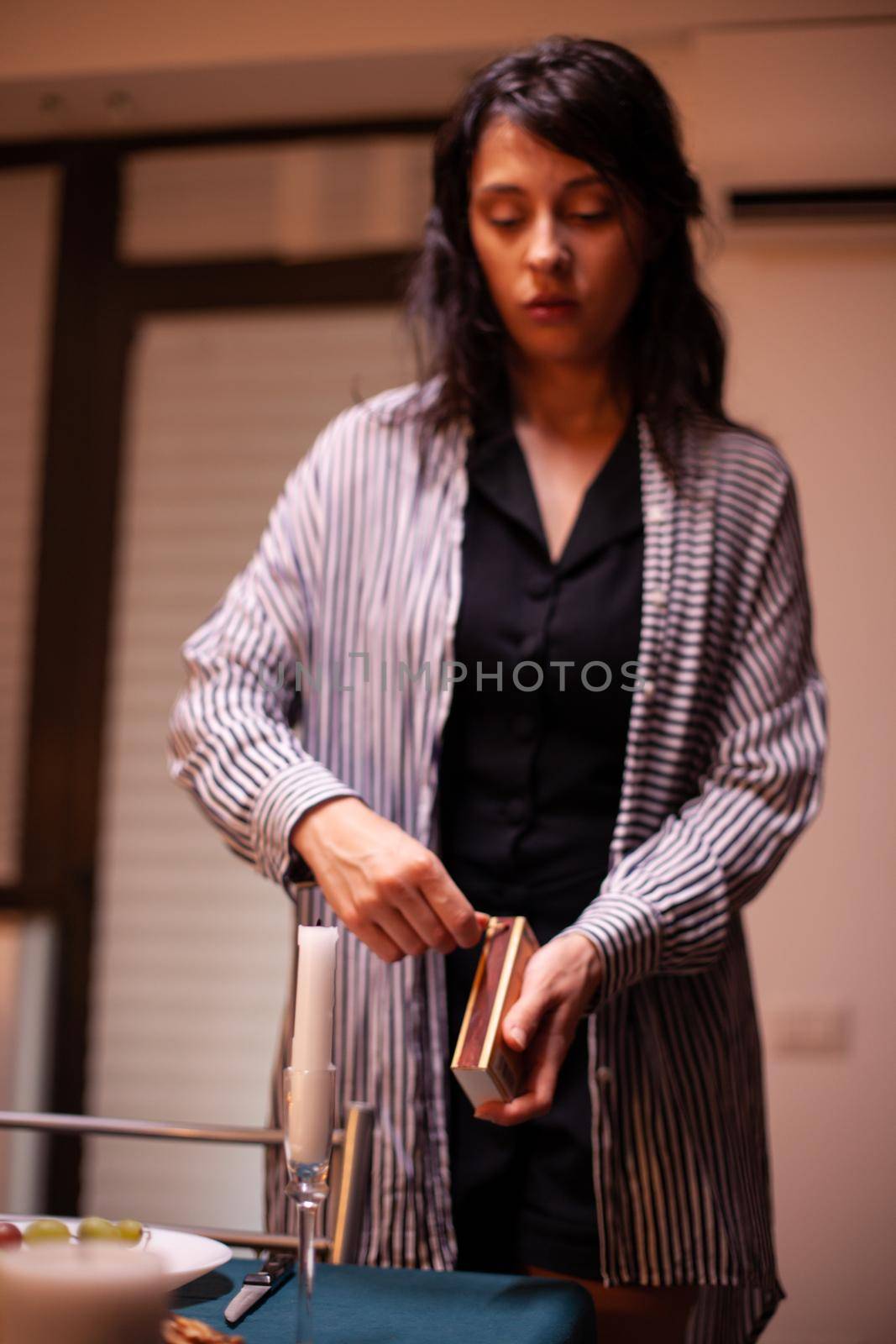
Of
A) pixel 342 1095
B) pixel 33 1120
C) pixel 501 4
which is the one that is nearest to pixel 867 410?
pixel 501 4

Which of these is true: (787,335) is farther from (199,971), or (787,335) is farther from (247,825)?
(247,825)

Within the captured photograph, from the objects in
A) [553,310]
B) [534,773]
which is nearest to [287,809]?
[534,773]

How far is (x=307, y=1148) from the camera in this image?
683mm

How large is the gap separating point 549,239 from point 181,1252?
84 cm

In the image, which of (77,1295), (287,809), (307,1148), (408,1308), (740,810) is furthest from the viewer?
(740,810)

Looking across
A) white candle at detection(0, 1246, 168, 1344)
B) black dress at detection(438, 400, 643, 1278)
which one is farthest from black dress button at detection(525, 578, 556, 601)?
white candle at detection(0, 1246, 168, 1344)

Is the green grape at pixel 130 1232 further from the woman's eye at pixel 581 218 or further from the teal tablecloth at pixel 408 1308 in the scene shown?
the woman's eye at pixel 581 218

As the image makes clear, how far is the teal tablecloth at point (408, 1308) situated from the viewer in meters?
0.75

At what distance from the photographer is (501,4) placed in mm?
2984

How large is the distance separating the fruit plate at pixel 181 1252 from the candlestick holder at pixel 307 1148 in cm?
9

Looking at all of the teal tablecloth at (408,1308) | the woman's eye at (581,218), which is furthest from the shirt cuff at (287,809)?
the woman's eye at (581,218)

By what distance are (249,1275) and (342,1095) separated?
1.20ft

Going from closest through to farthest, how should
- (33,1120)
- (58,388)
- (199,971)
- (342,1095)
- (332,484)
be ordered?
1. (33,1120)
2. (342,1095)
3. (332,484)
4. (199,971)
5. (58,388)

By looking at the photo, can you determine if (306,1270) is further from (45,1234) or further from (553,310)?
(553,310)
